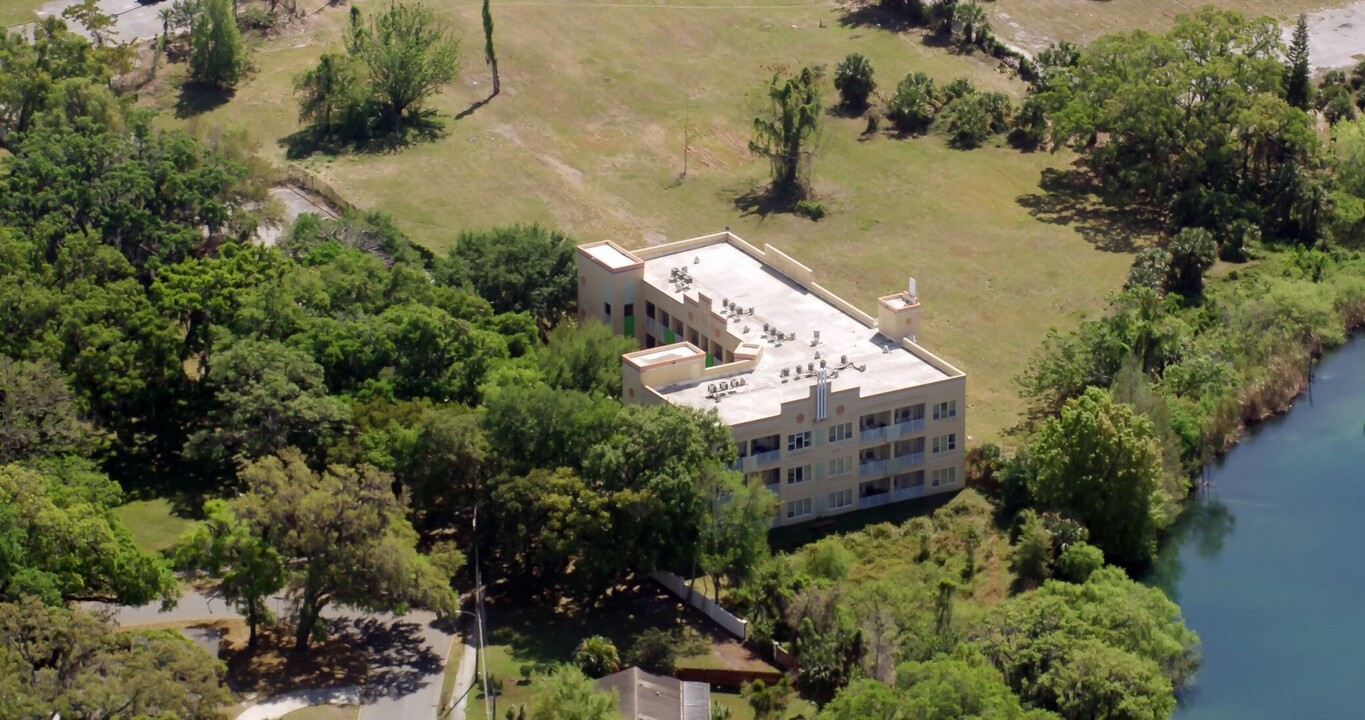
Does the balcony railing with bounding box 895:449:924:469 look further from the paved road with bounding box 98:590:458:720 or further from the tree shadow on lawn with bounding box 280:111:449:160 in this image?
the tree shadow on lawn with bounding box 280:111:449:160

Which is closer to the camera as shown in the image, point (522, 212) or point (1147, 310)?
point (1147, 310)

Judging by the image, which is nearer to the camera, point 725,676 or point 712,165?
point 725,676

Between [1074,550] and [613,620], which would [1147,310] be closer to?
[1074,550]

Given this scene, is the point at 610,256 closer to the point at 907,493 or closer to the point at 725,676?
the point at 907,493

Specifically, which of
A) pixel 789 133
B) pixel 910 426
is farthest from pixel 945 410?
pixel 789 133

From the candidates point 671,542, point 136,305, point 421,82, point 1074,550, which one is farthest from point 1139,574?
point 421,82

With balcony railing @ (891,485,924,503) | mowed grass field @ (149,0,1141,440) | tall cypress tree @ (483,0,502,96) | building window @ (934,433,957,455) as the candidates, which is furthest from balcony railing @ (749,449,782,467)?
tall cypress tree @ (483,0,502,96)

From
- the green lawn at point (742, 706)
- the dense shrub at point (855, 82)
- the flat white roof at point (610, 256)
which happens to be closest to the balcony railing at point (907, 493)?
the flat white roof at point (610, 256)
